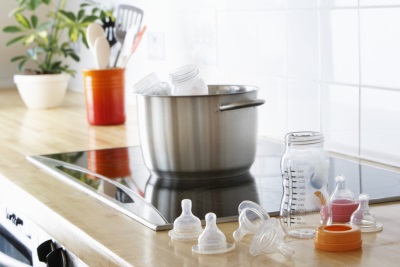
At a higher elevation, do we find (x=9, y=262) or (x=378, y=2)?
(x=378, y=2)

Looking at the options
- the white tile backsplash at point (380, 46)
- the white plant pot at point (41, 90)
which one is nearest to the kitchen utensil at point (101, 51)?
the white plant pot at point (41, 90)

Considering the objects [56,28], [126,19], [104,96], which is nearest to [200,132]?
[104,96]

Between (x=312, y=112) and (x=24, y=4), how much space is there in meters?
1.55

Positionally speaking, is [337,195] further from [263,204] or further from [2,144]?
[2,144]

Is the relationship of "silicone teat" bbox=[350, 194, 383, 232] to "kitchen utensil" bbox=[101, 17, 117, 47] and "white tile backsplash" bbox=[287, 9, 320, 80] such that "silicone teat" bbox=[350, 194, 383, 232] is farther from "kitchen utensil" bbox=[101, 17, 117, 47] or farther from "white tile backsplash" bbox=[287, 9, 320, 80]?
"kitchen utensil" bbox=[101, 17, 117, 47]

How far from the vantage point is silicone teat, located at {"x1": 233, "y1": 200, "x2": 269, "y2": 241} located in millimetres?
1060

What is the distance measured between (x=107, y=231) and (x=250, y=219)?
8.0 inches

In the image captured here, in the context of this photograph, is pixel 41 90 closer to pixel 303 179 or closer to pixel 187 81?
pixel 187 81

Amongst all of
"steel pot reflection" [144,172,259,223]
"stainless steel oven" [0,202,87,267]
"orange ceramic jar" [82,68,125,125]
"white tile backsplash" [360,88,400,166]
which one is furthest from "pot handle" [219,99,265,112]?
"orange ceramic jar" [82,68,125,125]

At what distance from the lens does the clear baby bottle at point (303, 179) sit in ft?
3.65

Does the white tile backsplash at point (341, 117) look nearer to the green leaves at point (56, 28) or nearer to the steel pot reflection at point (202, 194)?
the steel pot reflection at point (202, 194)

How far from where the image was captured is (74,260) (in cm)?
123

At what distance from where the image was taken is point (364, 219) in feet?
3.52

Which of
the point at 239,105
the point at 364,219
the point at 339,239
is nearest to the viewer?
the point at 339,239
